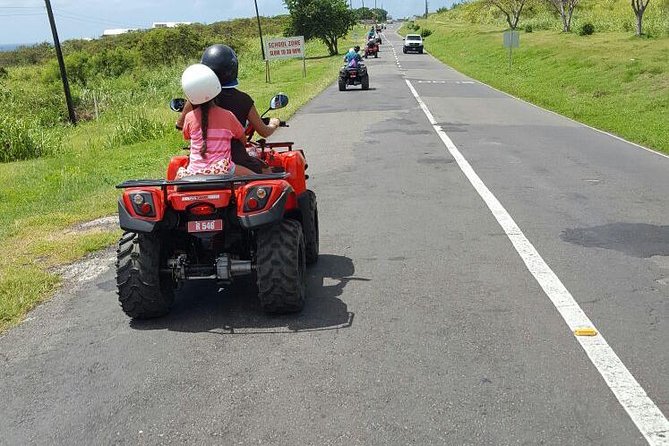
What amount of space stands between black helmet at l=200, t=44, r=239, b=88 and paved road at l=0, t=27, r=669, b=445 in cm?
171

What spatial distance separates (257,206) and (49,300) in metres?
2.27

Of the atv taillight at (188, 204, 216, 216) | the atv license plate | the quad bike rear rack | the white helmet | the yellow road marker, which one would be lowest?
the yellow road marker

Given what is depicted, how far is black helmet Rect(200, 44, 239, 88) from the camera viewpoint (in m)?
5.21

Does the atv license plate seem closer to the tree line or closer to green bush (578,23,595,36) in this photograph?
the tree line

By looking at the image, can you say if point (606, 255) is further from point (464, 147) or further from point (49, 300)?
point (464, 147)

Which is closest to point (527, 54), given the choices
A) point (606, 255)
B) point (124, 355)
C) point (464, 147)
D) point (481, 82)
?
point (481, 82)

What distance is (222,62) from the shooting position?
5215 mm

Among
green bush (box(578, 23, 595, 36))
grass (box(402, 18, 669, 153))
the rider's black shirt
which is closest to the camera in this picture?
the rider's black shirt

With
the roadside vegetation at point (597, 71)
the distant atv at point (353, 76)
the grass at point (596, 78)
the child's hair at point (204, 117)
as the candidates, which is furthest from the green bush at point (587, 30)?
the child's hair at point (204, 117)

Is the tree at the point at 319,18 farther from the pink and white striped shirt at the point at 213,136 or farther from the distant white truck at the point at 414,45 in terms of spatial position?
the pink and white striped shirt at the point at 213,136

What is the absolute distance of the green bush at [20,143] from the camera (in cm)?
1678

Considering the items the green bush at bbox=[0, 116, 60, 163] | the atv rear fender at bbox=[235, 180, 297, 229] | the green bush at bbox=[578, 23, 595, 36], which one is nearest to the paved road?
the atv rear fender at bbox=[235, 180, 297, 229]

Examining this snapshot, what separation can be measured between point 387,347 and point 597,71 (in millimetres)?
25910

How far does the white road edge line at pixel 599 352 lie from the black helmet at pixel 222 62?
9.74 ft
